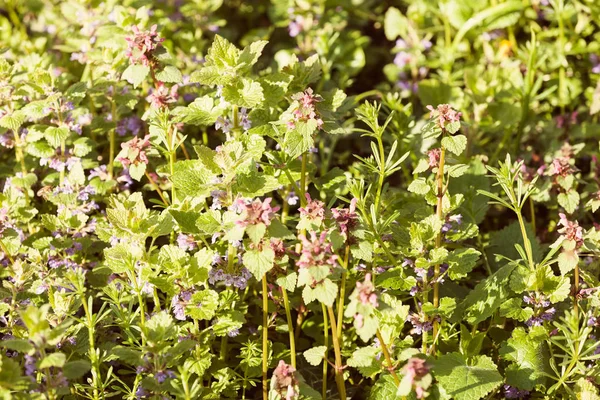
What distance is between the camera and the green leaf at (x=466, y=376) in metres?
2.38

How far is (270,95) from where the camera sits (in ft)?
9.10

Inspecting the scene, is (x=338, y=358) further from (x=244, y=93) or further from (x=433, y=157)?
(x=244, y=93)

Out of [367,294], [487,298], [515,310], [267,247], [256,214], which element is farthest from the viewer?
[487,298]

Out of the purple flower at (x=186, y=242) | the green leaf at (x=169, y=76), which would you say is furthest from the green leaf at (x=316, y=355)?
the green leaf at (x=169, y=76)

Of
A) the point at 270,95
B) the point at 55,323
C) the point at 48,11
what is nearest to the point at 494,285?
the point at 270,95


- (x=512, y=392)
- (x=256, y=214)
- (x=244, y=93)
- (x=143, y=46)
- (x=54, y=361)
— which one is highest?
(x=143, y=46)

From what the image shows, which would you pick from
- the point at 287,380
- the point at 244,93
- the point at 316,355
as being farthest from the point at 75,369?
the point at 244,93

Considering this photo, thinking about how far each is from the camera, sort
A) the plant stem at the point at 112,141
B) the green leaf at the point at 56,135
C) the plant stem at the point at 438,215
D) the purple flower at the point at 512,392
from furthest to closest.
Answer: the plant stem at the point at 112,141, the green leaf at the point at 56,135, the purple flower at the point at 512,392, the plant stem at the point at 438,215

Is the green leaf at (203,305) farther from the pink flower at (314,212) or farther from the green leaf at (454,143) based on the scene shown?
the green leaf at (454,143)

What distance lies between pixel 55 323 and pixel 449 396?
1389 mm

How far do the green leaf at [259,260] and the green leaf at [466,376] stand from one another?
28.6 inches

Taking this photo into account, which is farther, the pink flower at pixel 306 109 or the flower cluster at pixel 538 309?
the flower cluster at pixel 538 309

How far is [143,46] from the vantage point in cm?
270

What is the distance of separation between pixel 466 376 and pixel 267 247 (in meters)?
0.85
